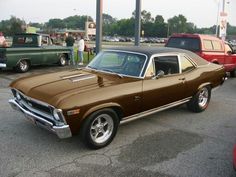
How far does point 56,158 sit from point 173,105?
2.80 meters

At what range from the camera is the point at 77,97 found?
451cm

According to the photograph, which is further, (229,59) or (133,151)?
(229,59)

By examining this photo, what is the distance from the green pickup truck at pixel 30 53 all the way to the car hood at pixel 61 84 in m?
6.98

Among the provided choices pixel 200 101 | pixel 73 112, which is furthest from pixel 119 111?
pixel 200 101

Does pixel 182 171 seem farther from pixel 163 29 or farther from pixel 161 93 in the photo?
pixel 163 29

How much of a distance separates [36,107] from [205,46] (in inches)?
324

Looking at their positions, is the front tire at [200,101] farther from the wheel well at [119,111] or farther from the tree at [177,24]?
the tree at [177,24]

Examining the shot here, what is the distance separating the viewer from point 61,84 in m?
4.99

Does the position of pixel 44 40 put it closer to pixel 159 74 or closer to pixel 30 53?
pixel 30 53

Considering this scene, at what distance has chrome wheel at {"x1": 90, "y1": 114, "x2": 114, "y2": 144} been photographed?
191 inches

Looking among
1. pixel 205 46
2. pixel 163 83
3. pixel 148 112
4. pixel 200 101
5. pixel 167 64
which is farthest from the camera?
pixel 205 46

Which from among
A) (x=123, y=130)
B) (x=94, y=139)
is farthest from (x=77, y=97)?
(x=123, y=130)

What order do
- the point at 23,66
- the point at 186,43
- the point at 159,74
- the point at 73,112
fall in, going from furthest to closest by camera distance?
the point at 23,66 < the point at 186,43 < the point at 159,74 < the point at 73,112

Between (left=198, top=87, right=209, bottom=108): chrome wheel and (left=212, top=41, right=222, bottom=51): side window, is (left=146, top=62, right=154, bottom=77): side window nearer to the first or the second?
(left=198, top=87, right=209, bottom=108): chrome wheel
